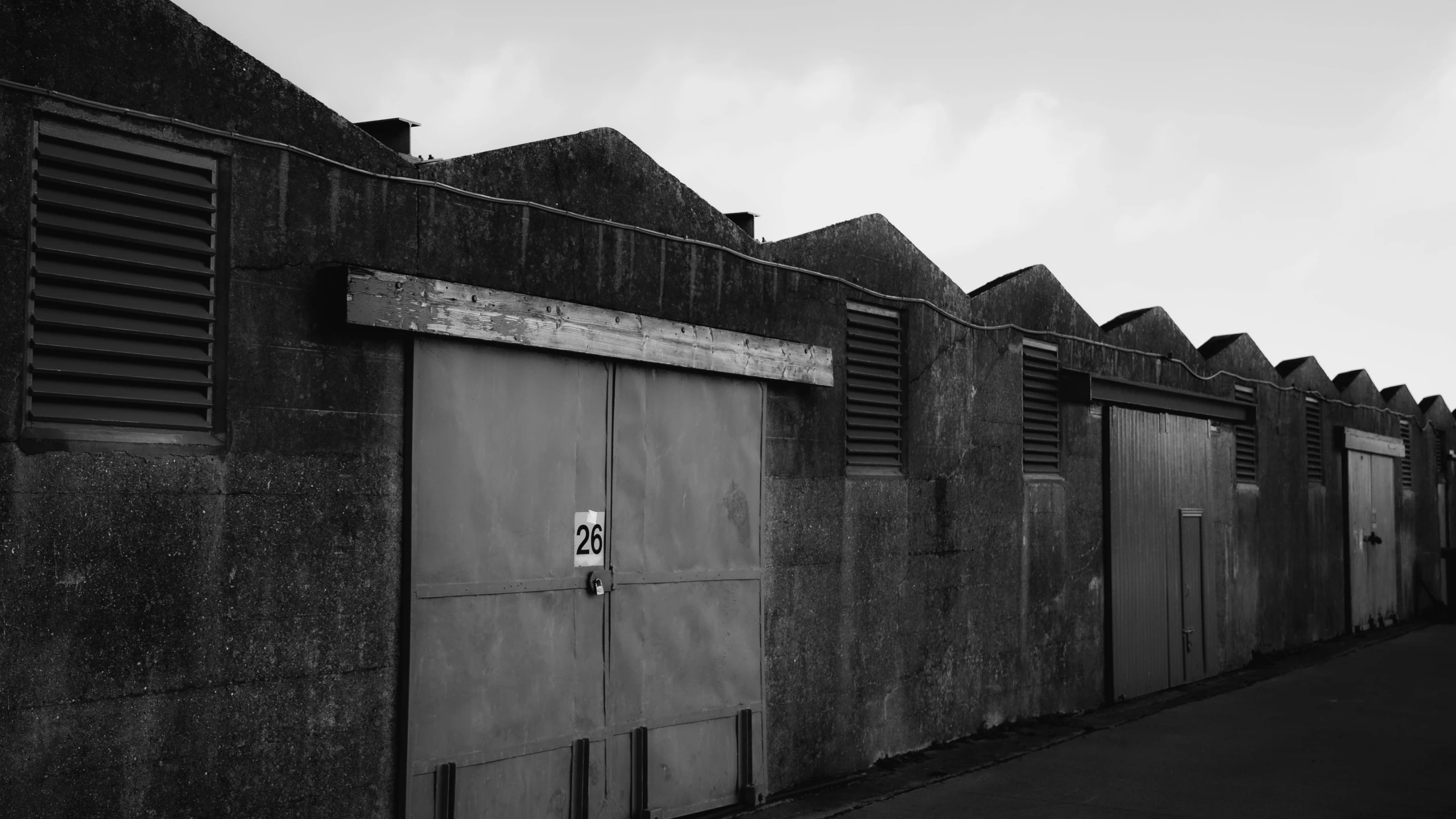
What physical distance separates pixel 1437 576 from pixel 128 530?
24907 millimetres

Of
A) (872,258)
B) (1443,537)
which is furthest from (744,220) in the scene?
(1443,537)

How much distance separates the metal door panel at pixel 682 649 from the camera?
7332 mm

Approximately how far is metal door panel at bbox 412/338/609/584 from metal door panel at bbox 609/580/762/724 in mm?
640

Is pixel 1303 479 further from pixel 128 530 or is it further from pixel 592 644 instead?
pixel 128 530

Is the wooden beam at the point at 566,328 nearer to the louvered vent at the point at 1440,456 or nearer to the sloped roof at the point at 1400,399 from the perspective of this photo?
the sloped roof at the point at 1400,399

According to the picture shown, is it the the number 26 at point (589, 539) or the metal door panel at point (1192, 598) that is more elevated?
the the number 26 at point (589, 539)

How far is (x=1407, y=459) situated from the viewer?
23594mm

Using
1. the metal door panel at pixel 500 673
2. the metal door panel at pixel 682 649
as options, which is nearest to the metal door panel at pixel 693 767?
the metal door panel at pixel 682 649

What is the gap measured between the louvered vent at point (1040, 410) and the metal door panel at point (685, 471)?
13.4ft

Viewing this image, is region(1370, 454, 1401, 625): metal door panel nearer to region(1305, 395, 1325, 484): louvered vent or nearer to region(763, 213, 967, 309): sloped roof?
region(1305, 395, 1325, 484): louvered vent

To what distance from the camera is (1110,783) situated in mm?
8852

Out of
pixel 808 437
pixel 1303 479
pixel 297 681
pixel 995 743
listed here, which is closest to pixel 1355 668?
pixel 1303 479

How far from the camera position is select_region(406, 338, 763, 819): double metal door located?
6.30m

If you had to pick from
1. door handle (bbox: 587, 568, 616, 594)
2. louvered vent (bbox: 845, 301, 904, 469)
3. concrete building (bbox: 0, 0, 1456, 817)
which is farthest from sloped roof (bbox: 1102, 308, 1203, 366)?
door handle (bbox: 587, 568, 616, 594)
